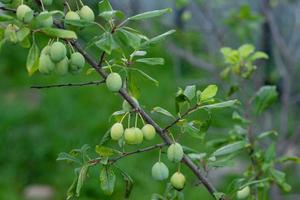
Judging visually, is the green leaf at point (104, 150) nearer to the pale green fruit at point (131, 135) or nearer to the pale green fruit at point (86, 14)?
the pale green fruit at point (131, 135)

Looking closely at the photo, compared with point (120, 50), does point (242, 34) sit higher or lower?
lower

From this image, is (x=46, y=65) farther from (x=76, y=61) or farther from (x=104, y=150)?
(x=104, y=150)

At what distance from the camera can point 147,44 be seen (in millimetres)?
918

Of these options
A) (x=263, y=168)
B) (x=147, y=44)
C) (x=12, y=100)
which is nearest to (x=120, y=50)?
(x=147, y=44)

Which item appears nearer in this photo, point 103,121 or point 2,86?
point 103,121

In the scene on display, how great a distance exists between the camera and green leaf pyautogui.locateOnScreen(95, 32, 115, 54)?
822mm

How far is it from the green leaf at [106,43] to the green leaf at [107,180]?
0.25m

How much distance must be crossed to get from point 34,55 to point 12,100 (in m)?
3.00

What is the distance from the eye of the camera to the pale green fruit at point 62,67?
2.67 ft

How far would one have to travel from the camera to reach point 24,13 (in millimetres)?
769

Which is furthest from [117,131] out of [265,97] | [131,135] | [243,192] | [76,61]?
[265,97]

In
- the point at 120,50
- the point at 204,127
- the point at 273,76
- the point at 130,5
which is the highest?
the point at 120,50

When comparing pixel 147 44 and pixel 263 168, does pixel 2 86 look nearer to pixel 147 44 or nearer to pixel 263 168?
pixel 263 168

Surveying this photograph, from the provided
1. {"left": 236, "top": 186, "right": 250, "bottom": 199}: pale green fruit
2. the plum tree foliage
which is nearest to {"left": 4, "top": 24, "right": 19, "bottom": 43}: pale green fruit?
the plum tree foliage
